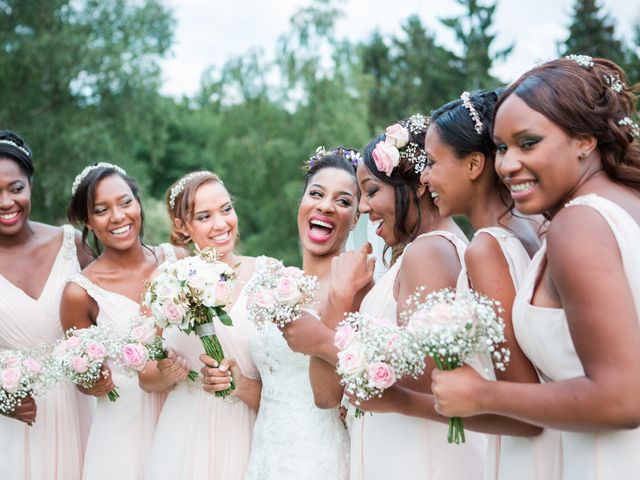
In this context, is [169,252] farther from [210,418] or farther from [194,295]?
[194,295]

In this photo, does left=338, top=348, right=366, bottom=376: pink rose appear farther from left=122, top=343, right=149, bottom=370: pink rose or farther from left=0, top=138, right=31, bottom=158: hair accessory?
left=0, top=138, right=31, bottom=158: hair accessory

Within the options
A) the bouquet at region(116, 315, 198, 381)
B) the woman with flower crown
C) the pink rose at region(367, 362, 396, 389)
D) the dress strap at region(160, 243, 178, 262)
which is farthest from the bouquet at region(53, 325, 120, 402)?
the pink rose at region(367, 362, 396, 389)

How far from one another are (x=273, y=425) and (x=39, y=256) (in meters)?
2.88

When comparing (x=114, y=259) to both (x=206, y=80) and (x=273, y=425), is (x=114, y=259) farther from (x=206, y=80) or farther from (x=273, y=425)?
(x=206, y=80)

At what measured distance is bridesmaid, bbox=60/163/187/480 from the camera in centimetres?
574

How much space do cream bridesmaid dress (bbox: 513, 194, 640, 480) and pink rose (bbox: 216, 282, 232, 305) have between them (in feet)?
7.03

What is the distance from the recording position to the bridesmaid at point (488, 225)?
3.05 m

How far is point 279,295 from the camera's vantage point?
3.98m

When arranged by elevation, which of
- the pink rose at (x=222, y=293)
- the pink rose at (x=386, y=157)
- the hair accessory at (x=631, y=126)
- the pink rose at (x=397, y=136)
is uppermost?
the pink rose at (x=397, y=136)

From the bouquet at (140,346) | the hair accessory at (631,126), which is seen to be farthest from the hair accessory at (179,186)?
the hair accessory at (631,126)

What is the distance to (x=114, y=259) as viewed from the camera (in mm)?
6176

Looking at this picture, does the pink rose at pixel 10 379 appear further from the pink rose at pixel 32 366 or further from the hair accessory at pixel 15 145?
the hair accessory at pixel 15 145

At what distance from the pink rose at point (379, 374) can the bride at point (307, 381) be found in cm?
143

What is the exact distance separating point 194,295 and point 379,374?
1701 millimetres
